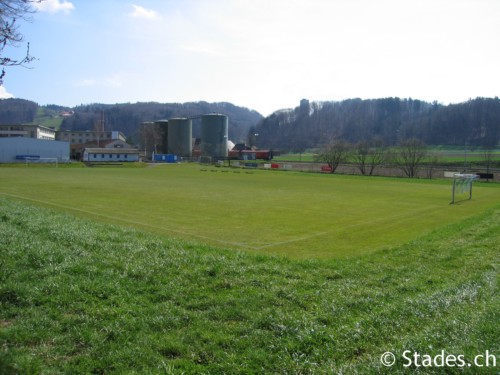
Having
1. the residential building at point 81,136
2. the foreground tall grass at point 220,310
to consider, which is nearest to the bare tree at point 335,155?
the foreground tall grass at point 220,310

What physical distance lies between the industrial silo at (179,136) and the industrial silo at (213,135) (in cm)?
756

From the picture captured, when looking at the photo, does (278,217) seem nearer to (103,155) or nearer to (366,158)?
(366,158)

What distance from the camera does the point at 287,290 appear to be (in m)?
7.92

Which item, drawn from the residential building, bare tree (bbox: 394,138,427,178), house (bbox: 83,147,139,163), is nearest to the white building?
house (bbox: 83,147,139,163)

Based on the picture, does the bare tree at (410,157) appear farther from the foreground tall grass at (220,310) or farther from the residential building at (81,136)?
the residential building at (81,136)

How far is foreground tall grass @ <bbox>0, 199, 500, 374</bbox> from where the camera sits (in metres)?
5.20

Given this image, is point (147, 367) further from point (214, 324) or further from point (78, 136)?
point (78, 136)

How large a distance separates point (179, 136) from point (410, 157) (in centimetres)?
8198

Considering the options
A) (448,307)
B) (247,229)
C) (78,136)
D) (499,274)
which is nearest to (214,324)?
(448,307)

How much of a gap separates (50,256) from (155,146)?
137 meters

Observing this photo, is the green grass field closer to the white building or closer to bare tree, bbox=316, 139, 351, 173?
bare tree, bbox=316, 139, 351, 173

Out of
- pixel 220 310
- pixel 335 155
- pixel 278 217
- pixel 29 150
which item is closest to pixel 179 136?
pixel 29 150

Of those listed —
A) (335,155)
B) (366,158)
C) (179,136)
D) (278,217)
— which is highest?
(179,136)

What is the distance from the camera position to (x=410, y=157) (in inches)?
3206
